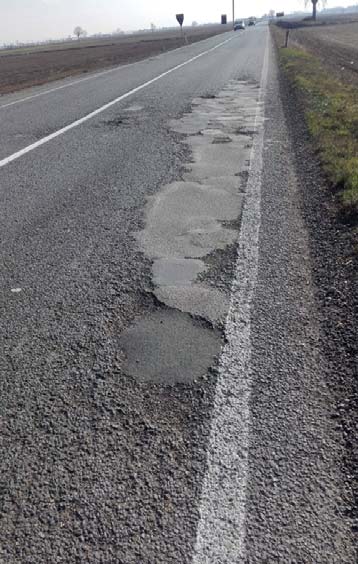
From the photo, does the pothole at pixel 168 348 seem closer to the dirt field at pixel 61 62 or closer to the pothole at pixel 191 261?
the pothole at pixel 191 261

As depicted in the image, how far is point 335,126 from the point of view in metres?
8.26

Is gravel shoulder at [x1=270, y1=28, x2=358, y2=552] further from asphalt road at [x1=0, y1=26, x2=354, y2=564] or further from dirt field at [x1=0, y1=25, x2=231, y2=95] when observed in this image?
dirt field at [x1=0, y1=25, x2=231, y2=95]

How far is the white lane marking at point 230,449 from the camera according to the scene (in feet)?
5.27

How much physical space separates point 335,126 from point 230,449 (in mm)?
7490

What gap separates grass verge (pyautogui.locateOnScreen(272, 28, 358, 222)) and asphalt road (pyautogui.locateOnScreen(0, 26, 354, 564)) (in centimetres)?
52

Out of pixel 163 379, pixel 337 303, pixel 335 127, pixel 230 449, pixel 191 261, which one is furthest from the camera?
pixel 335 127

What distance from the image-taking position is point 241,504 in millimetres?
1734

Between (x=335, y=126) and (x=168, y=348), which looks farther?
(x=335, y=126)

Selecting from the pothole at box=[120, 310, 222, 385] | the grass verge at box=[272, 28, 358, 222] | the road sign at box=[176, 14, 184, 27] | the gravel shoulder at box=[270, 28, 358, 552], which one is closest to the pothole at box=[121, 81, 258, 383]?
the pothole at box=[120, 310, 222, 385]

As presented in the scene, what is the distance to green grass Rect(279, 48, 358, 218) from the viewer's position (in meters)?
5.21

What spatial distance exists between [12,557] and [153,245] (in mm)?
2679

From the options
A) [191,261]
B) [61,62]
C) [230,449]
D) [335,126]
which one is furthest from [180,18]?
[230,449]

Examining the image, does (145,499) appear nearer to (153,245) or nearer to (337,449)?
(337,449)

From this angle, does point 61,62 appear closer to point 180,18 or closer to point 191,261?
point 180,18
